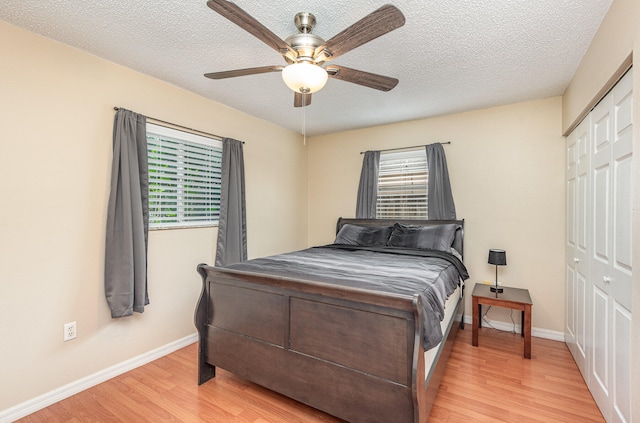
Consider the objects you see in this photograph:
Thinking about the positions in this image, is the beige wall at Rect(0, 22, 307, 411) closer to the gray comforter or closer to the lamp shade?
the gray comforter

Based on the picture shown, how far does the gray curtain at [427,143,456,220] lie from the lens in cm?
363

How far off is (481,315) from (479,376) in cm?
123

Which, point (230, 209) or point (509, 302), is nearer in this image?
point (509, 302)

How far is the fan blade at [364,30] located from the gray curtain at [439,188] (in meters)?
2.38

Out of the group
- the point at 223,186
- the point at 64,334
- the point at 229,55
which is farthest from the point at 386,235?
the point at 64,334

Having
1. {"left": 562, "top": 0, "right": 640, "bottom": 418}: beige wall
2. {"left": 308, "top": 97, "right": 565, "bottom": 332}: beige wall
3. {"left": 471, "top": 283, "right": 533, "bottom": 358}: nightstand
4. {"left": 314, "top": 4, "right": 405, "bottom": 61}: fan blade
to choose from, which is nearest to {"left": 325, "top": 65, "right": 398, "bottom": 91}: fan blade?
{"left": 314, "top": 4, "right": 405, "bottom": 61}: fan blade

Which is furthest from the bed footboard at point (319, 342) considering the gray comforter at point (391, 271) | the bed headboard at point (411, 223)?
the bed headboard at point (411, 223)

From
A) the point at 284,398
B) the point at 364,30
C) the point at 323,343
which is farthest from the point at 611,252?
the point at 284,398

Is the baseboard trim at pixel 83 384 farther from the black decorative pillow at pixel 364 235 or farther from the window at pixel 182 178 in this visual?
the black decorative pillow at pixel 364 235

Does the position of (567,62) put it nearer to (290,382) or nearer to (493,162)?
(493,162)

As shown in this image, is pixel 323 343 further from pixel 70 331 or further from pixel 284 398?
pixel 70 331

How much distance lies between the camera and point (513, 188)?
3361mm

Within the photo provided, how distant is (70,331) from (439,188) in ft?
12.4

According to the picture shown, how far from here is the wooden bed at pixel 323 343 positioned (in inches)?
61.2
